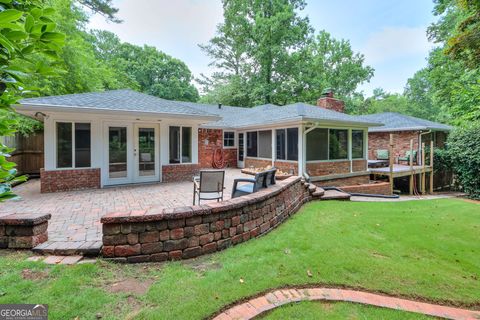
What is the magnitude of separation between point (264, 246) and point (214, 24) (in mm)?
28055

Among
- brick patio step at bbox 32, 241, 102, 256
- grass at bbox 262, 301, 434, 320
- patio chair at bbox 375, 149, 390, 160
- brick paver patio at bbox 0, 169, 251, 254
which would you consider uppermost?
patio chair at bbox 375, 149, 390, 160

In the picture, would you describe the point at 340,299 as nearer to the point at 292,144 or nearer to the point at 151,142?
the point at 151,142

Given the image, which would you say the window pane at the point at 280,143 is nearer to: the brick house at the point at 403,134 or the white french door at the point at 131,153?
the white french door at the point at 131,153

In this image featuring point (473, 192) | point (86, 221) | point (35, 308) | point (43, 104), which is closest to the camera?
point (35, 308)

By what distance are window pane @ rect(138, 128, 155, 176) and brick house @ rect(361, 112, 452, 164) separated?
38.1 feet

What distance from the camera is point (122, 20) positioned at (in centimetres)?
1227

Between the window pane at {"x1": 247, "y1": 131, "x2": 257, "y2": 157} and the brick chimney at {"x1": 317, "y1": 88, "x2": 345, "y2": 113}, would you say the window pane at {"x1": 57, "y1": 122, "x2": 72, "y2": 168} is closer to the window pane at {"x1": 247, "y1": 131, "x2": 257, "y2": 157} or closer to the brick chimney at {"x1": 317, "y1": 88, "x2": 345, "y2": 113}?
the window pane at {"x1": 247, "y1": 131, "x2": 257, "y2": 157}

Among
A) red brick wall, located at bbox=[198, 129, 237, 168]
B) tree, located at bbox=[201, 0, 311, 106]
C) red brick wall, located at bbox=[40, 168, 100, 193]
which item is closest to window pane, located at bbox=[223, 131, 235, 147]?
red brick wall, located at bbox=[198, 129, 237, 168]

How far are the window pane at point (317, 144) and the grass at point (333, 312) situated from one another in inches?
298

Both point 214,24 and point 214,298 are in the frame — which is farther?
point 214,24

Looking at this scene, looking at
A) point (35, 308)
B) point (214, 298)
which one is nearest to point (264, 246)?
point (214, 298)

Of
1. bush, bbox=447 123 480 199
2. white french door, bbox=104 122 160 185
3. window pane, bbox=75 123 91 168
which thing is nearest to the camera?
window pane, bbox=75 123 91 168

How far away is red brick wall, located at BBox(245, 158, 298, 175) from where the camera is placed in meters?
9.79

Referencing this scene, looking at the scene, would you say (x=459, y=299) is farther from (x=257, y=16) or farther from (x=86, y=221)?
(x=257, y=16)
